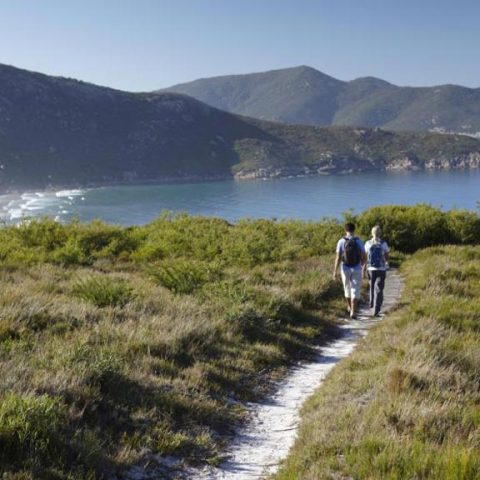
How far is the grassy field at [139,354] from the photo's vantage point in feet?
17.1

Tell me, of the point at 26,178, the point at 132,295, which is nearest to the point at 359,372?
the point at 132,295

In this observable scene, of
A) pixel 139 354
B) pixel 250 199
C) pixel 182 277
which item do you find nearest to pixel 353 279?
pixel 182 277

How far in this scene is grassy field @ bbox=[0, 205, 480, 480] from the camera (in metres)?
5.21

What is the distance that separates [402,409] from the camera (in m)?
5.96

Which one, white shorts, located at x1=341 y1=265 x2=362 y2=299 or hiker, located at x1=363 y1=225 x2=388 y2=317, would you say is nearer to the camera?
white shorts, located at x1=341 y1=265 x2=362 y2=299

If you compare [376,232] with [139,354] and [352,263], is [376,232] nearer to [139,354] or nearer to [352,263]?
[352,263]

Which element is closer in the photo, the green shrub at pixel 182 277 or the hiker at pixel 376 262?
the hiker at pixel 376 262

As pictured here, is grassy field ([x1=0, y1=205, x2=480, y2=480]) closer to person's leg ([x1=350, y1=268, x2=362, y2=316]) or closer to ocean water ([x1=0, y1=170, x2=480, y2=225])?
person's leg ([x1=350, y1=268, x2=362, y2=316])

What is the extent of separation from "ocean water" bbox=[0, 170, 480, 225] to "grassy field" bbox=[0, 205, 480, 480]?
86872mm

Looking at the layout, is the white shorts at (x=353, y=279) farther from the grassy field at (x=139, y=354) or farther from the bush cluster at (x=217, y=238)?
the bush cluster at (x=217, y=238)

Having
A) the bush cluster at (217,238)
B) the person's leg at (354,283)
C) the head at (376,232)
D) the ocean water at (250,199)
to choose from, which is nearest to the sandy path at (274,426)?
the person's leg at (354,283)

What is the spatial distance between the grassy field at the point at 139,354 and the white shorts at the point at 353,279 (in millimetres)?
Result: 686

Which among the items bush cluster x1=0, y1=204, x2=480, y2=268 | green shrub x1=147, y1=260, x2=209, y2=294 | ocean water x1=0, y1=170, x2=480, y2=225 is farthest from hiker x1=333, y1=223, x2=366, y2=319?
ocean water x1=0, y1=170, x2=480, y2=225

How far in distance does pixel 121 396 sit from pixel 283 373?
3160 millimetres
